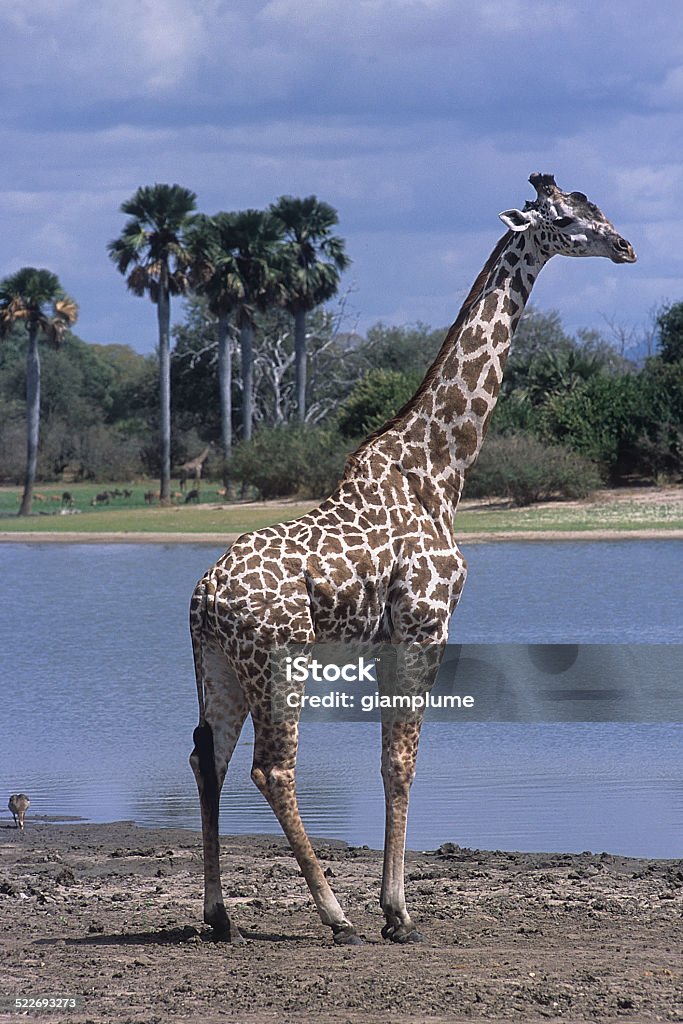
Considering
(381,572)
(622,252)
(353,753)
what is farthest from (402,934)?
(353,753)

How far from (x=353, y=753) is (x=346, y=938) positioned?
5.08 meters

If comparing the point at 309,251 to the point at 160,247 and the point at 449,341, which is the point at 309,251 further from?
the point at 449,341

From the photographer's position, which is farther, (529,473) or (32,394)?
(32,394)

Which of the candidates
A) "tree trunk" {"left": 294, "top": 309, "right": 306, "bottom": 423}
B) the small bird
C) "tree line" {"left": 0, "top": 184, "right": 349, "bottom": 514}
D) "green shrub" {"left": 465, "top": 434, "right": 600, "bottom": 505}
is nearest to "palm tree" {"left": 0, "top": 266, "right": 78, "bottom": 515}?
"tree line" {"left": 0, "top": 184, "right": 349, "bottom": 514}

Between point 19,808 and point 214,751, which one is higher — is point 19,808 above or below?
below

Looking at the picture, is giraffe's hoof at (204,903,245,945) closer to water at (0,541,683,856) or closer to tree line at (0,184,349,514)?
water at (0,541,683,856)

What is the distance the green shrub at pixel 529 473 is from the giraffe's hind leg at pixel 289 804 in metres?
32.3

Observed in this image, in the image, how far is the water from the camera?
8.44 meters

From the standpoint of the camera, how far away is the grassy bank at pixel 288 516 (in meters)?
33.5

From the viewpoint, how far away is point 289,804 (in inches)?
229

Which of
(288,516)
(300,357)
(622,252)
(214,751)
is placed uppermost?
(300,357)

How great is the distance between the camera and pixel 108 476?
68375 millimetres

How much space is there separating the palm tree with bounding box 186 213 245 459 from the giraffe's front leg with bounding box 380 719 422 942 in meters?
45.5

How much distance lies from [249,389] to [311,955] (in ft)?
158
